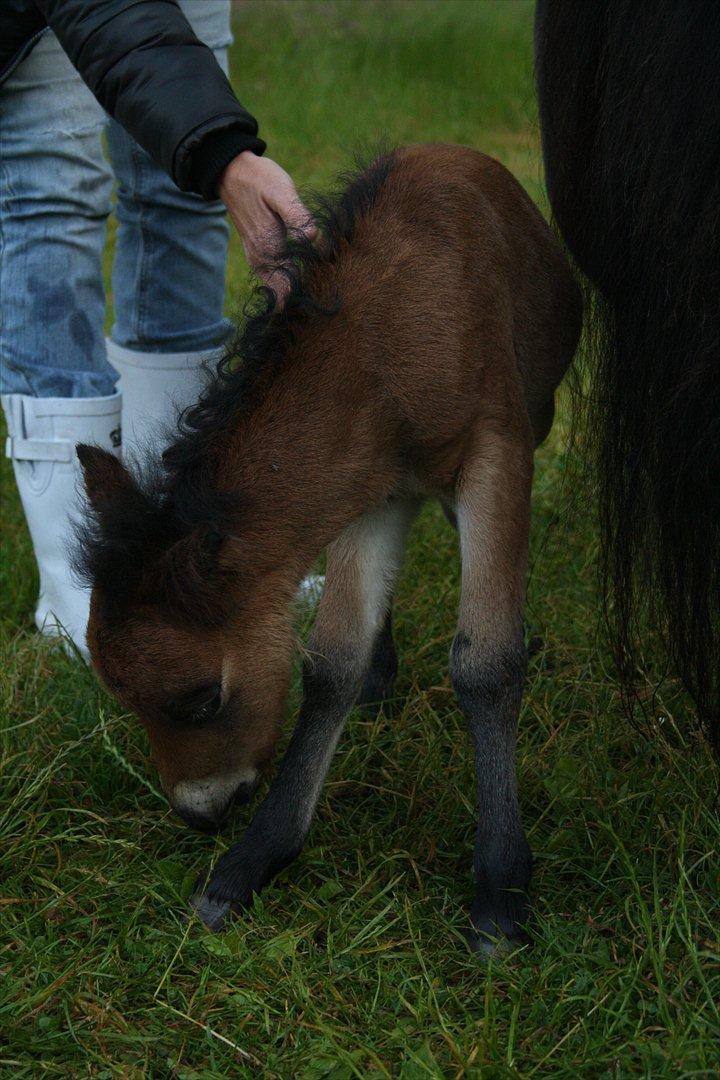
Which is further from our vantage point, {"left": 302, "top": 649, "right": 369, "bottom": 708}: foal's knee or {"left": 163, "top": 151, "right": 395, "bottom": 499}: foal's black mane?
{"left": 302, "top": 649, "right": 369, "bottom": 708}: foal's knee

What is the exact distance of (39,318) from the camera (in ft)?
10.8

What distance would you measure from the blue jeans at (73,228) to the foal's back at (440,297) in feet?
3.13

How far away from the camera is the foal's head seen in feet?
7.50

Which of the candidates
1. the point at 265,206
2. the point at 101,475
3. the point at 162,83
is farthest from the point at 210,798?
the point at 162,83

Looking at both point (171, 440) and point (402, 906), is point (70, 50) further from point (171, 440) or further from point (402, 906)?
point (402, 906)

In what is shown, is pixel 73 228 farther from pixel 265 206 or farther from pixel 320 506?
pixel 320 506

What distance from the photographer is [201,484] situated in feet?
7.73

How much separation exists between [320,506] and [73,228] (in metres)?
1.30

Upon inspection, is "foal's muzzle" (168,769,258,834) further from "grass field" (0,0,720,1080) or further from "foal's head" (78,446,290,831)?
"grass field" (0,0,720,1080)

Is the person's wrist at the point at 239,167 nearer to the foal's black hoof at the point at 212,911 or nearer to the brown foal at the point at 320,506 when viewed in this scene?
the brown foal at the point at 320,506

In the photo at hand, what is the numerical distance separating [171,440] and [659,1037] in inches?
55.9

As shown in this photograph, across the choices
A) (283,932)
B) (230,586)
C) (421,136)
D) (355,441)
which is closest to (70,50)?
(355,441)

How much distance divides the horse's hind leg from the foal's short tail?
8.0 inches

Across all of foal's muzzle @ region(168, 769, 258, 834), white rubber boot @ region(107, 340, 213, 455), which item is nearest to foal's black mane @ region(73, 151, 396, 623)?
foal's muzzle @ region(168, 769, 258, 834)
